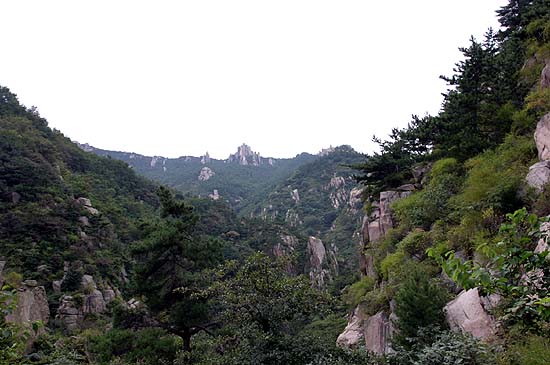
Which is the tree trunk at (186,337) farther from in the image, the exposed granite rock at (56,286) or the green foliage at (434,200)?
the exposed granite rock at (56,286)

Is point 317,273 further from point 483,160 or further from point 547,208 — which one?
point 547,208

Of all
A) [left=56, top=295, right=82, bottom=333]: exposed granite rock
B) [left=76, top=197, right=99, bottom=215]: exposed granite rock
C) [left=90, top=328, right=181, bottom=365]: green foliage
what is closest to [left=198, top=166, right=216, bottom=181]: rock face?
[left=76, top=197, right=99, bottom=215]: exposed granite rock

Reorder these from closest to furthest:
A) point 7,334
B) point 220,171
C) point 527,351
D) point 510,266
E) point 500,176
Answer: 1. point 510,266
2. point 7,334
3. point 527,351
4. point 500,176
5. point 220,171

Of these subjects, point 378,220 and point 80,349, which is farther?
point 378,220

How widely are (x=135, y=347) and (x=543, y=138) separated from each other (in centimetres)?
1317

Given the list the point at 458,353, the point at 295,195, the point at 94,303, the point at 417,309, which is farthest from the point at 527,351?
the point at 295,195

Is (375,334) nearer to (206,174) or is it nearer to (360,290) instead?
(360,290)

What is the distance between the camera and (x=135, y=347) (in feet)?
40.2

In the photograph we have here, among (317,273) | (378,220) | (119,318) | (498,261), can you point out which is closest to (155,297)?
(119,318)

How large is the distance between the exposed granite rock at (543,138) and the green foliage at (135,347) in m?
12.0

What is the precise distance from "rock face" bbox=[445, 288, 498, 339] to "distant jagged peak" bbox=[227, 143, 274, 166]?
135889mm

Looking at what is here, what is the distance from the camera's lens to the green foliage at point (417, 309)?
311 inches

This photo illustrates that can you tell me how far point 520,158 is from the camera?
9.99 metres

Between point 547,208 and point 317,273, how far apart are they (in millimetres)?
41117
